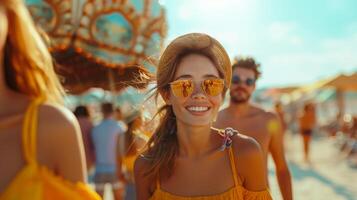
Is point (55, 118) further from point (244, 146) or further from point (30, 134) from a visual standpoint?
point (244, 146)

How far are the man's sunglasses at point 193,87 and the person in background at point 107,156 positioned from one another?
3.75m

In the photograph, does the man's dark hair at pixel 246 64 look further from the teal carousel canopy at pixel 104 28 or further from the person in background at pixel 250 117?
the teal carousel canopy at pixel 104 28

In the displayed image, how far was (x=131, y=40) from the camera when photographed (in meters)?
8.88

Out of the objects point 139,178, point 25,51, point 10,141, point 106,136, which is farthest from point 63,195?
point 106,136

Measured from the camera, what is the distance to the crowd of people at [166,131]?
4.10 feet

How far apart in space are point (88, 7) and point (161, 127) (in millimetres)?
6276

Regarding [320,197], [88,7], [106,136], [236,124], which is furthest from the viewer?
[88,7]

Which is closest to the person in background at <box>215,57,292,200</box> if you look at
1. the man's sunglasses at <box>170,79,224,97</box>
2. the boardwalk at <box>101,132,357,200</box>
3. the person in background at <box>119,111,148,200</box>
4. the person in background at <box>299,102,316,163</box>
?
the person in background at <box>119,111,148,200</box>

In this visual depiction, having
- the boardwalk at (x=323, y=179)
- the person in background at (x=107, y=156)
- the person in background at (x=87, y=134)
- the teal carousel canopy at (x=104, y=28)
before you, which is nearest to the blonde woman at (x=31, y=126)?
the person in background at (x=107, y=156)

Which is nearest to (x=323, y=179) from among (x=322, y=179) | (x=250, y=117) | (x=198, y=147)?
(x=322, y=179)

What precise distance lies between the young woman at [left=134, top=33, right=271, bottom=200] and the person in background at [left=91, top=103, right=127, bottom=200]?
3.66 meters

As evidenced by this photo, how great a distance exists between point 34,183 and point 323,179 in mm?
9420

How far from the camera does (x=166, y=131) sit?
8.72 feet

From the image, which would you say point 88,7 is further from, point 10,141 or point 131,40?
point 10,141
